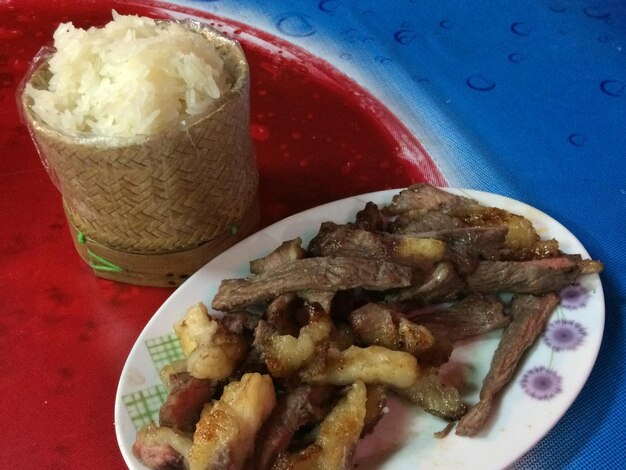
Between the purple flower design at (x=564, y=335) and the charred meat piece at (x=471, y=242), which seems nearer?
the purple flower design at (x=564, y=335)

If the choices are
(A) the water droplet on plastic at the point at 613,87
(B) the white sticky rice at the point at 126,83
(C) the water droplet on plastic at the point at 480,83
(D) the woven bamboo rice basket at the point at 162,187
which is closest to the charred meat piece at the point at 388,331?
(D) the woven bamboo rice basket at the point at 162,187

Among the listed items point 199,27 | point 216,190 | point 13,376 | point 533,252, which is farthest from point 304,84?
point 13,376

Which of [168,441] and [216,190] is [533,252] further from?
[168,441]

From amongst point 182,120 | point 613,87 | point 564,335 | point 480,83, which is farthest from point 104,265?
point 613,87

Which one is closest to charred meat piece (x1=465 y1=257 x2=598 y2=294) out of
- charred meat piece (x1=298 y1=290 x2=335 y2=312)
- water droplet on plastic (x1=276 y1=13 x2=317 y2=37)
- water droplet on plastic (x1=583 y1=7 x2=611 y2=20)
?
charred meat piece (x1=298 y1=290 x2=335 y2=312)

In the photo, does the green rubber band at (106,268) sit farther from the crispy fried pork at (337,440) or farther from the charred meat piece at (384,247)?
the crispy fried pork at (337,440)
